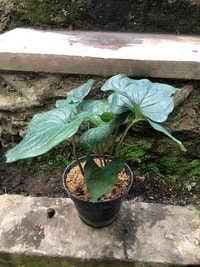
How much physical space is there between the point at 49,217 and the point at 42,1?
41.6 inches

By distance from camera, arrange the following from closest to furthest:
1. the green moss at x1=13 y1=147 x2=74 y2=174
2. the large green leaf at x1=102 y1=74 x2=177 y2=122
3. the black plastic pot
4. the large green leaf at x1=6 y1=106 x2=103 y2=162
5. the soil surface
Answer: the large green leaf at x1=6 y1=106 x2=103 y2=162
the large green leaf at x1=102 y1=74 x2=177 y2=122
the black plastic pot
the soil surface
the green moss at x1=13 y1=147 x2=74 y2=174

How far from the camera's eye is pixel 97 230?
3.78 feet

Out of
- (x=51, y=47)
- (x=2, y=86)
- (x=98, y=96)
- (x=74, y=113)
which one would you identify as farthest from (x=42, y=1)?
(x=74, y=113)

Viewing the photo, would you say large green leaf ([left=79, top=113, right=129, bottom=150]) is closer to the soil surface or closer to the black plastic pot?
the black plastic pot

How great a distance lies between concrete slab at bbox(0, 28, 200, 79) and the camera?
129 cm

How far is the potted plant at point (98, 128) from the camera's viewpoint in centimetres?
80

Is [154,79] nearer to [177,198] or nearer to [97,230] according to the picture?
[177,198]

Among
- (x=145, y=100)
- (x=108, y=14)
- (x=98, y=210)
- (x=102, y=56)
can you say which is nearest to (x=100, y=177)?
(x=98, y=210)

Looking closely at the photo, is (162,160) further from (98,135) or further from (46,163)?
(98,135)

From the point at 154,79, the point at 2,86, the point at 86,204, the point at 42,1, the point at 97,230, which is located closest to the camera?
the point at 86,204

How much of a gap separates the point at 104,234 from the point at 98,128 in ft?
1.48

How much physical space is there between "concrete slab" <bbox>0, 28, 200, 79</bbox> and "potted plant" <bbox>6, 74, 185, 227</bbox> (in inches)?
10.6

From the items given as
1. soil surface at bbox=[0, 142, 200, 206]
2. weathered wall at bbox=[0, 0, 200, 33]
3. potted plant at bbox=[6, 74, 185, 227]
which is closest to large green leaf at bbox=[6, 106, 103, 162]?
potted plant at bbox=[6, 74, 185, 227]

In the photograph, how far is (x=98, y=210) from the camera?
1057 mm
